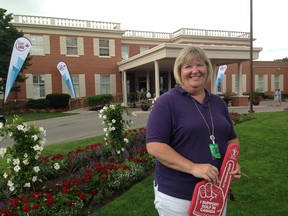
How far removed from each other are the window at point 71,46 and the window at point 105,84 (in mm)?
3603

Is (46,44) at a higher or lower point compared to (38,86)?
higher

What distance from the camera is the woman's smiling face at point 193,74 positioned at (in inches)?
77.4

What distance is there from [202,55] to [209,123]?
0.47 m

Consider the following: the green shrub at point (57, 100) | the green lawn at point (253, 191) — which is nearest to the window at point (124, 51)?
the green shrub at point (57, 100)

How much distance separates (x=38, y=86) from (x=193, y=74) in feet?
90.0

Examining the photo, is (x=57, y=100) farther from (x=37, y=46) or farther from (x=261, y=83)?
(x=261, y=83)

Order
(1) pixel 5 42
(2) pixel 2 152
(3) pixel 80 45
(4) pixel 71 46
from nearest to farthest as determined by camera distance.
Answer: (2) pixel 2 152
(1) pixel 5 42
(4) pixel 71 46
(3) pixel 80 45

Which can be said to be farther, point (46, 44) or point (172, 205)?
point (46, 44)

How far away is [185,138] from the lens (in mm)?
1828

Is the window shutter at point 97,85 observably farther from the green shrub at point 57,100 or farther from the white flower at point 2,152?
the white flower at point 2,152

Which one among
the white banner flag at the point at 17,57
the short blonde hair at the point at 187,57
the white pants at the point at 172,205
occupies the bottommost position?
the white pants at the point at 172,205

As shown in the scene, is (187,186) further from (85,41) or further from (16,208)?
(85,41)

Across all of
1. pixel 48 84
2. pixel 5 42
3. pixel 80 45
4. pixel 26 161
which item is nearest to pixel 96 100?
pixel 48 84

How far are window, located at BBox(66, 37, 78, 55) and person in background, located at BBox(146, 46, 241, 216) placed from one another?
91.2ft
